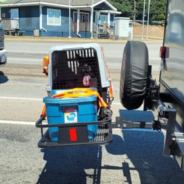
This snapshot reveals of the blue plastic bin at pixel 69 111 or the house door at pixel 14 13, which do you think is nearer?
the blue plastic bin at pixel 69 111

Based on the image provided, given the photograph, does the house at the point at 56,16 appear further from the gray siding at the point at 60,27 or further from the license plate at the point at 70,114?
the license plate at the point at 70,114

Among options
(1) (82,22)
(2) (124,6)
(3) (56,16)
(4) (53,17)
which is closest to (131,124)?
(4) (53,17)

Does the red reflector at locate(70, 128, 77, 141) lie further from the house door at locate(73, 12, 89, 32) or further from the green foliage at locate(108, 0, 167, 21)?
the green foliage at locate(108, 0, 167, 21)

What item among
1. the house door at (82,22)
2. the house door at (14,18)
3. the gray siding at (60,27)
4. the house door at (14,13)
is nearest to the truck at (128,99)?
the gray siding at (60,27)

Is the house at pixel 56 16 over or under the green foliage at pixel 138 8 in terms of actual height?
under

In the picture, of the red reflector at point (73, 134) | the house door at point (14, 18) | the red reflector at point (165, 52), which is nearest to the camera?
the red reflector at point (73, 134)

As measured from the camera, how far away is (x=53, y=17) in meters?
34.6

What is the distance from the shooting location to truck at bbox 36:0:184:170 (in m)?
2.60

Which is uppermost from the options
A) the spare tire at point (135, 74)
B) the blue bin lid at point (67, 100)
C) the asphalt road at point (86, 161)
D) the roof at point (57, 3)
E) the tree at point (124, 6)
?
the tree at point (124, 6)

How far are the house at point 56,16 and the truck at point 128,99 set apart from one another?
3077cm

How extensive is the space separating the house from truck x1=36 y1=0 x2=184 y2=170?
3077cm

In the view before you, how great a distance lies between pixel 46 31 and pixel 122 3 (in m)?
32.7

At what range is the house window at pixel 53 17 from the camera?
1347 inches

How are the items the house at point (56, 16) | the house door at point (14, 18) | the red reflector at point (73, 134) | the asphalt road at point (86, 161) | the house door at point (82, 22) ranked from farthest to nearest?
the house door at point (82, 22), the house door at point (14, 18), the house at point (56, 16), the asphalt road at point (86, 161), the red reflector at point (73, 134)
